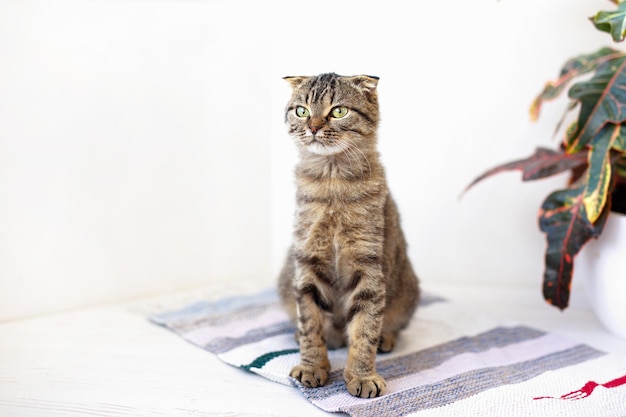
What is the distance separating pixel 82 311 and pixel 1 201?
472mm

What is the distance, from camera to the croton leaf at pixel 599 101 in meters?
1.75

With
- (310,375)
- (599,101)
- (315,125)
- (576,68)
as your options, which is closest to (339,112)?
(315,125)

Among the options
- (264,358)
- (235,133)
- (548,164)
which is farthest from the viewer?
(235,133)

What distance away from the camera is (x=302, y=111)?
4.92ft

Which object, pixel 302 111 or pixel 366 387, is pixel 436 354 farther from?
pixel 302 111

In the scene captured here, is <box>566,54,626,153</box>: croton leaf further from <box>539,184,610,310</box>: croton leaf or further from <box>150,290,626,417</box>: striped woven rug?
<box>150,290,626,417</box>: striped woven rug

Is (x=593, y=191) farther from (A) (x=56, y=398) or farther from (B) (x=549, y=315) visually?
(A) (x=56, y=398)

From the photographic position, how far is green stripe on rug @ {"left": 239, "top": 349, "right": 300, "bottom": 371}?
1585 mm

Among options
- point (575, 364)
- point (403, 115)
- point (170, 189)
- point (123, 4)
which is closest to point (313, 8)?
point (403, 115)

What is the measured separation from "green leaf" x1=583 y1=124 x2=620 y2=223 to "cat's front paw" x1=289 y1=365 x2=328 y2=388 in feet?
2.95

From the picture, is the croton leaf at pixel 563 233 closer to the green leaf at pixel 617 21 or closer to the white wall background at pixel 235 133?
the green leaf at pixel 617 21

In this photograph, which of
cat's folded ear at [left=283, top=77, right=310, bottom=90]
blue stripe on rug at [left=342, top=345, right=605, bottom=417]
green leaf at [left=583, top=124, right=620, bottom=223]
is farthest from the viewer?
green leaf at [left=583, top=124, right=620, bottom=223]

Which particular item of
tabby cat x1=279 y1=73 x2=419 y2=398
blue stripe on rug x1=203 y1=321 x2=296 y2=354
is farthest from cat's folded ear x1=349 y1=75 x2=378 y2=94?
blue stripe on rug x1=203 y1=321 x2=296 y2=354

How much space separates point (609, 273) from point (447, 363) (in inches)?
23.1
